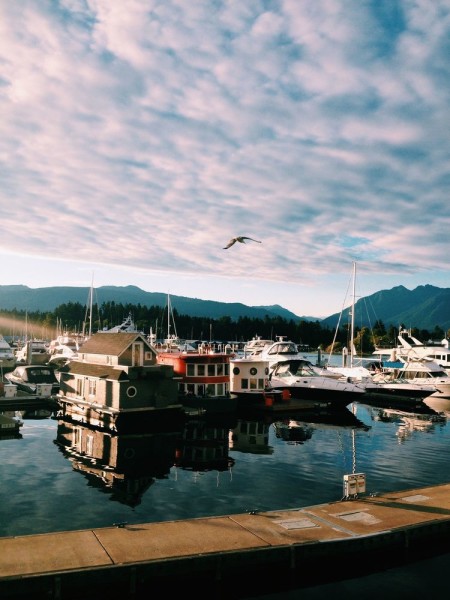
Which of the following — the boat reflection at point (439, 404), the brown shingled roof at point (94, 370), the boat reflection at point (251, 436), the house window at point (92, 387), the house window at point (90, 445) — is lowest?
the house window at point (90, 445)

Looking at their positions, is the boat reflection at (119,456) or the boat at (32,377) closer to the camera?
the boat reflection at (119,456)

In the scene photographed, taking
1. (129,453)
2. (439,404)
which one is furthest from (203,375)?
(439,404)

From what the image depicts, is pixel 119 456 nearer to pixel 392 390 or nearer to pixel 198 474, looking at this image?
pixel 198 474

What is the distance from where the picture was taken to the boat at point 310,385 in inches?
2440

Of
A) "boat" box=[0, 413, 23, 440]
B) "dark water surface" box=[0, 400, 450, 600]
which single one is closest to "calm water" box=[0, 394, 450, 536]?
"dark water surface" box=[0, 400, 450, 600]

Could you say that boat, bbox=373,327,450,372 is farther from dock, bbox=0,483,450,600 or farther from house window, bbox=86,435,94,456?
dock, bbox=0,483,450,600

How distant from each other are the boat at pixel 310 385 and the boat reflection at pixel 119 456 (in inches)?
924

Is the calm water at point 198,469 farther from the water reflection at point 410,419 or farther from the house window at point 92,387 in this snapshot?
the house window at point 92,387

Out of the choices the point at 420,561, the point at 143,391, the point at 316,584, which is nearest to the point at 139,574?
the point at 316,584

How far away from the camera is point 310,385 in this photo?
2530 inches

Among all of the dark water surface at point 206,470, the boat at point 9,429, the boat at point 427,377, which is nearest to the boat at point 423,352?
the boat at point 427,377

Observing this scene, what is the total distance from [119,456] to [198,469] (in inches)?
259

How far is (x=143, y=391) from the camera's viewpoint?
45.2 m

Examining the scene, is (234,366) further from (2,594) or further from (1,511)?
(2,594)
